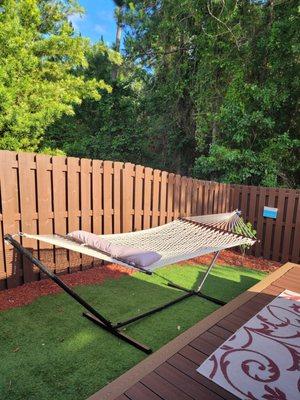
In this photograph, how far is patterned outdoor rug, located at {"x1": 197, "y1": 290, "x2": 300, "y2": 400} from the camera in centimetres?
175

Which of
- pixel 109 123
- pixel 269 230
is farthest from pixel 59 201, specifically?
pixel 109 123

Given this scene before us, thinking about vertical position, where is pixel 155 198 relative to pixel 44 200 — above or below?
below

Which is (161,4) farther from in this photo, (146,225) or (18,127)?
(146,225)

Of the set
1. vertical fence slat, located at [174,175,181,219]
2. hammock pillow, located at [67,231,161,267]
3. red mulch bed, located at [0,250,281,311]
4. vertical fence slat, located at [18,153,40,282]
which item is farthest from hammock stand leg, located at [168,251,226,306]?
vertical fence slat, located at [18,153,40,282]

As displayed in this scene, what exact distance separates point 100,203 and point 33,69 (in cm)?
555

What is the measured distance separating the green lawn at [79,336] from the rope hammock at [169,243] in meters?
0.08

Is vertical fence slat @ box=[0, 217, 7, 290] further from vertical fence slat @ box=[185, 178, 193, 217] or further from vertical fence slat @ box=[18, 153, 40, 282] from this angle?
vertical fence slat @ box=[185, 178, 193, 217]

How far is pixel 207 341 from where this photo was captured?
2176 millimetres

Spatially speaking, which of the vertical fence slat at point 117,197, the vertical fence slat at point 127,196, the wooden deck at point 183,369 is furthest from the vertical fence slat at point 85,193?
the wooden deck at point 183,369

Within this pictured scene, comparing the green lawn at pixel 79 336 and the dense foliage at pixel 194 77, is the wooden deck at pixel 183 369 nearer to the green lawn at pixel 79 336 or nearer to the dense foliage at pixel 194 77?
the green lawn at pixel 79 336

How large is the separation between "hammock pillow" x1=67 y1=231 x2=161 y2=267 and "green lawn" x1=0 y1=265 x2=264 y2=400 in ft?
2.54

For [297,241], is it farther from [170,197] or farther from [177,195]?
[170,197]

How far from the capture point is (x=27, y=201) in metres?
3.34

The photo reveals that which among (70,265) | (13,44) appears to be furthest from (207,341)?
(13,44)
